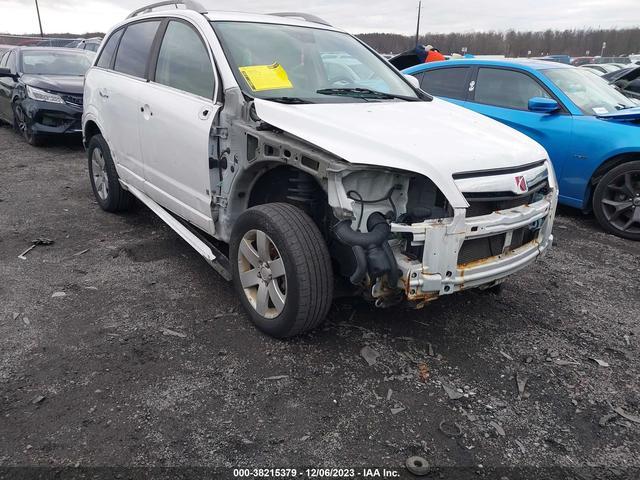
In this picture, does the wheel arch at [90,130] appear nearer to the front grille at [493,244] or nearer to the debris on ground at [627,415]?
the front grille at [493,244]

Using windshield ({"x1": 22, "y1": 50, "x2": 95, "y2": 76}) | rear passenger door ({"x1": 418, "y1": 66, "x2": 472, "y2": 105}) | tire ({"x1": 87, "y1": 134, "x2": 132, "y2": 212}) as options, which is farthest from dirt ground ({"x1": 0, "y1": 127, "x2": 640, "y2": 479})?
windshield ({"x1": 22, "y1": 50, "x2": 95, "y2": 76})

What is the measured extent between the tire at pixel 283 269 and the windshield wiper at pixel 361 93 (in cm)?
98

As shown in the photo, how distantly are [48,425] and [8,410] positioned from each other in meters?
0.26

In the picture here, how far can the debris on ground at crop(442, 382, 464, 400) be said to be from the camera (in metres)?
Result: 2.60

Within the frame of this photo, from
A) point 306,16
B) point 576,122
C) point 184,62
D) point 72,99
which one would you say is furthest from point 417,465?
point 72,99

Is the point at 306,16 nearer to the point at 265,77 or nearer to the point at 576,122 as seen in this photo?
the point at 265,77

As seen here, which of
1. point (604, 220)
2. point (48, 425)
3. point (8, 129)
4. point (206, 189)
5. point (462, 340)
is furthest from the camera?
point (8, 129)

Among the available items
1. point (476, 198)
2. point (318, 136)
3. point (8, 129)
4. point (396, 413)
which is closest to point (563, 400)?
point (396, 413)

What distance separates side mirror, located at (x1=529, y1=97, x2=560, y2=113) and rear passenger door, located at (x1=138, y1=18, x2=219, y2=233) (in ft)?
11.5

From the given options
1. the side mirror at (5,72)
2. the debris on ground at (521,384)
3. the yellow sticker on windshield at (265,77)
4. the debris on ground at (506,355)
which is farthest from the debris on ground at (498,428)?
the side mirror at (5,72)

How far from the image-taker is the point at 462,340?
10.3ft

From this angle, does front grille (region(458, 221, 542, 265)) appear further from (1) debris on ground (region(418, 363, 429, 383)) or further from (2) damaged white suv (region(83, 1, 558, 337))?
(1) debris on ground (region(418, 363, 429, 383))

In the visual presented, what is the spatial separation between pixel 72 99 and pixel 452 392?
7.98m

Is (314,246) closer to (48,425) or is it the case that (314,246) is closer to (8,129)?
(48,425)
